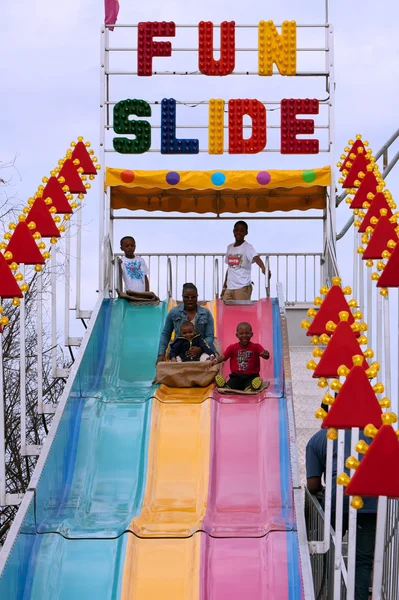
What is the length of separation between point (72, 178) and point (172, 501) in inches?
175

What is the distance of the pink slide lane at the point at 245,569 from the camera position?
9539 millimetres

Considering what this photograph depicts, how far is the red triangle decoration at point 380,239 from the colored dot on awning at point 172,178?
19.6ft

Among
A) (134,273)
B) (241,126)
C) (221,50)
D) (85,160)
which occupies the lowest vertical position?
(134,273)

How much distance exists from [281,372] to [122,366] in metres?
1.77

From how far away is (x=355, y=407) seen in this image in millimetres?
7656

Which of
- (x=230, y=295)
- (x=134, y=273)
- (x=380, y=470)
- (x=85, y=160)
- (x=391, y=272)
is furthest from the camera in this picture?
(x=230, y=295)

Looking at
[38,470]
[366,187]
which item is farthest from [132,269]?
[38,470]

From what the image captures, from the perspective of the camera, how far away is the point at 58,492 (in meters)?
10.8

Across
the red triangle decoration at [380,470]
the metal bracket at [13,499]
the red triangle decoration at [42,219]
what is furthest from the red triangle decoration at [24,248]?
the red triangle decoration at [380,470]

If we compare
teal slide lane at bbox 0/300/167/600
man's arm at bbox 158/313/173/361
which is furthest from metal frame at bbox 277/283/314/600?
teal slide lane at bbox 0/300/167/600

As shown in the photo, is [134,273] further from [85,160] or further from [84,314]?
[85,160]

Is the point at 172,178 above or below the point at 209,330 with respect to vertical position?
above

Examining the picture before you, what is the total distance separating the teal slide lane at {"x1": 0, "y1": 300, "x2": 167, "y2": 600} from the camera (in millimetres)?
9641

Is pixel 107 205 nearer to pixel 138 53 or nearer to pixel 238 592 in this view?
pixel 138 53
